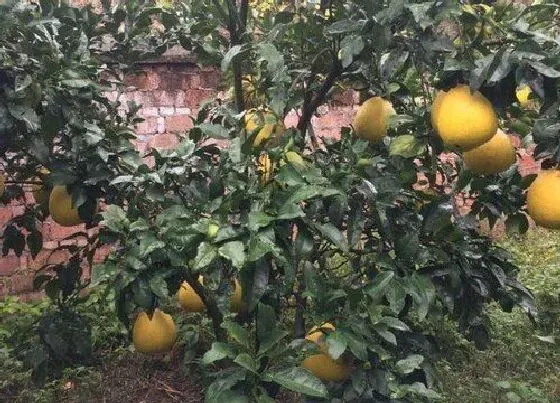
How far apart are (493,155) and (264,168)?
54 centimetres

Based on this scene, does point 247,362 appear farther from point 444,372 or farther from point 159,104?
point 159,104

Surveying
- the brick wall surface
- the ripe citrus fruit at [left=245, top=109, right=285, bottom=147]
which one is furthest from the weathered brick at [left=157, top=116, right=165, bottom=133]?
the ripe citrus fruit at [left=245, top=109, right=285, bottom=147]

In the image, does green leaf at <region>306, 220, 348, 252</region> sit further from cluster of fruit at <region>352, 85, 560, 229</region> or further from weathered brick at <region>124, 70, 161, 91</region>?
weathered brick at <region>124, 70, 161, 91</region>

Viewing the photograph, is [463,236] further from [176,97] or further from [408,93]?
[176,97]

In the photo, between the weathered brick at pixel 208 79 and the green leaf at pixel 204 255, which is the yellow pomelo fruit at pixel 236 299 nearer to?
→ the green leaf at pixel 204 255

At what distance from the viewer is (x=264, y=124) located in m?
1.51

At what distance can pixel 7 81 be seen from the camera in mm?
1553

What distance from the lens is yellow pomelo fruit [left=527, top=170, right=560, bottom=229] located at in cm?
153

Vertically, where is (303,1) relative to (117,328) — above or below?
above

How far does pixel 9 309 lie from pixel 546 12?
3104 mm

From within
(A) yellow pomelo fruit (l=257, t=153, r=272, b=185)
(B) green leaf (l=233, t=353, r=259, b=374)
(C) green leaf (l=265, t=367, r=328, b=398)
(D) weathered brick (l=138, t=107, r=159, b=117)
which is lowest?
(C) green leaf (l=265, t=367, r=328, b=398)

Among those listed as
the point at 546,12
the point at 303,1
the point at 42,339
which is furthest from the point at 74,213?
the point at 546,12

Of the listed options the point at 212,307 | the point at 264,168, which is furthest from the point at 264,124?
the point at 212,307

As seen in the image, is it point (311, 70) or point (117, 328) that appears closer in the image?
point (311, 70)
